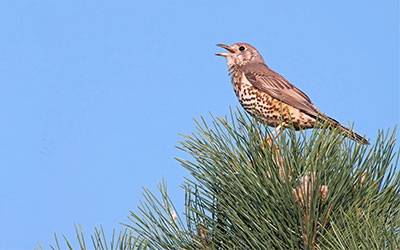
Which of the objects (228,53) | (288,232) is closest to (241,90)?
(228,53)

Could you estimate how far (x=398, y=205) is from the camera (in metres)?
2.99

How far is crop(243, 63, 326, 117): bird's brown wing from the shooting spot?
670 cm

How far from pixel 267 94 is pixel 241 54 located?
5.01 feet

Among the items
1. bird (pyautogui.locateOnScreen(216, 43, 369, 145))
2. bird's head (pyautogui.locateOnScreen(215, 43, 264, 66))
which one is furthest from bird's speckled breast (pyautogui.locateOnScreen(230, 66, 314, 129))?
bird's head (pyautogui.locateOnScreen(215, 43, 264, 66))

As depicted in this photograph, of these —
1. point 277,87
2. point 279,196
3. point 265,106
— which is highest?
point 277,87

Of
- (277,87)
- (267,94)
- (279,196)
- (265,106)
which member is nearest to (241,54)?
(277,87)

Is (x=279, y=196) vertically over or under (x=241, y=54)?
under

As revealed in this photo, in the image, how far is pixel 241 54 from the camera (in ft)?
26.8

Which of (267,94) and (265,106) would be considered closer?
(265,106)

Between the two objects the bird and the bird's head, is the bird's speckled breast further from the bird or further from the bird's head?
the bird's head

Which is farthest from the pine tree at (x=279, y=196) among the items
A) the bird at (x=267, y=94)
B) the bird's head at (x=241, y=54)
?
the bird's head at (x=241, y=54)

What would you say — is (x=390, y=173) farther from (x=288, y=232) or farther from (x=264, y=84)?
(x=264, y=84)

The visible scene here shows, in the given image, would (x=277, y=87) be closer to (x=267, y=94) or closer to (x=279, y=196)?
(x=267, y=94)

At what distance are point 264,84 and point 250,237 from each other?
4238mm
